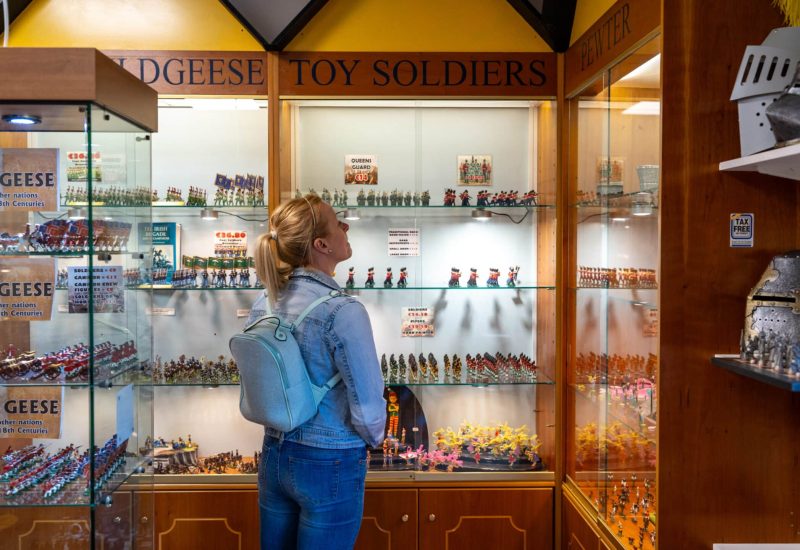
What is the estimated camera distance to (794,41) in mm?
2121

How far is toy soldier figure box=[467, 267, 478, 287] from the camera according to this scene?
3.65 metres

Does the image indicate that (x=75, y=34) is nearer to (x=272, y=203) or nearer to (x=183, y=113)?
(x=183, y=113)

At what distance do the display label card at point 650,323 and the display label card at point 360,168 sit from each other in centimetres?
163

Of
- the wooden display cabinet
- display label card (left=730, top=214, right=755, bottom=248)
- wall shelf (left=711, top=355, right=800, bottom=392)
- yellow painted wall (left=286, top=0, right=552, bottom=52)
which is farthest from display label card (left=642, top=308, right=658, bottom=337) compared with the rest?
yellow painted wall (left=286, top=0, right=552, bottom=52)

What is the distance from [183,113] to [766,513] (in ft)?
9.87

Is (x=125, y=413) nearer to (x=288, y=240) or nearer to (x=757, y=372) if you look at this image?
(x=288, y=240)

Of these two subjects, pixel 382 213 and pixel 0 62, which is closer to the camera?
pixel 0 62

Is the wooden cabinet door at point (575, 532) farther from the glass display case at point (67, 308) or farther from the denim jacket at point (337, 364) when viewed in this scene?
the glass display case at point (67, 308)

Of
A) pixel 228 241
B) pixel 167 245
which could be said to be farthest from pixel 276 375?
pixel 167 245

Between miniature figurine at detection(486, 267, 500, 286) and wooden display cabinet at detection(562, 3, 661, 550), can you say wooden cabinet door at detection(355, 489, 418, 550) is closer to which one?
wooden display cabinet at detection(562, 3, 661, 550)

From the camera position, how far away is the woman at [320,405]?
7.07 feet

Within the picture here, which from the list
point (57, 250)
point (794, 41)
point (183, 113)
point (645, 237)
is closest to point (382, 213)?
point (183, 113)

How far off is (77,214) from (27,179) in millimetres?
205

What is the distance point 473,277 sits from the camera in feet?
12.0
